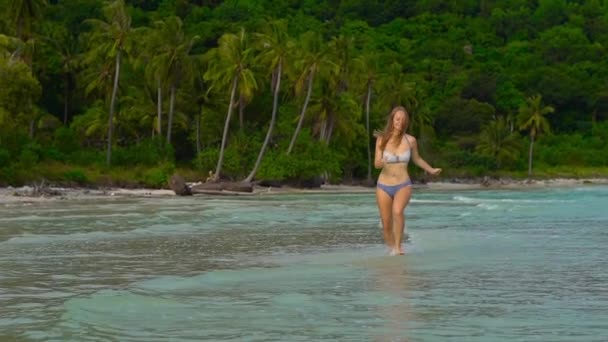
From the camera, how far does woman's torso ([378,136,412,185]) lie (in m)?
12.1

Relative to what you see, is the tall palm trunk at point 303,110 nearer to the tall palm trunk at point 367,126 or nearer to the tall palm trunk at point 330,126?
the tall palm trunk at point 330,126

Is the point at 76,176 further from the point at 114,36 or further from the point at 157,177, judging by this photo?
the point at 114,36

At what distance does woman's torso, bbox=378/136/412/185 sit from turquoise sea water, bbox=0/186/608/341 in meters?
0.92

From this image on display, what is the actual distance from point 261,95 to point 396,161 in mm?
52478

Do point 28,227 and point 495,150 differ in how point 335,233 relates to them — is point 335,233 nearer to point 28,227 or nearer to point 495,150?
point 28,227

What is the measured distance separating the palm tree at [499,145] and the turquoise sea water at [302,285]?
226 feet

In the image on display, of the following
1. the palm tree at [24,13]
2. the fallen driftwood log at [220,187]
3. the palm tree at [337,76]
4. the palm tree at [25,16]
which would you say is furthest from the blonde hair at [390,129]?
the palm tree at [337,76]

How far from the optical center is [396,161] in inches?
475

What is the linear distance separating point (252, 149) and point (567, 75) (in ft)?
185

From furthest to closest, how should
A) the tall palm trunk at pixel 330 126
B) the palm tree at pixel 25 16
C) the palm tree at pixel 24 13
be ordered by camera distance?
the tall palm trunk at pixel 330 126 < the palm tree at pixel 24 13 < the palm tree at pixel 25 16

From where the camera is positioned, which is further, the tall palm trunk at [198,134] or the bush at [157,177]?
the tall palm trunk at [198,134]

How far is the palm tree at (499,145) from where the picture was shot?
8725 cm

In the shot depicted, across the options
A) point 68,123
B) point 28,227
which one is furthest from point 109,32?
point 28,227

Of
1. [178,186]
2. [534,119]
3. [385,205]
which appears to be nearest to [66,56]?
[178,186]
